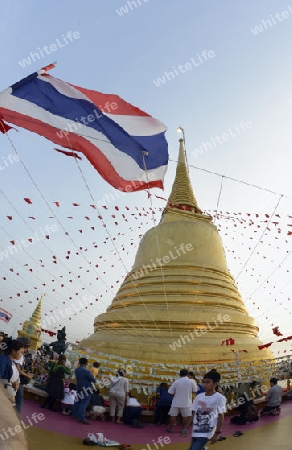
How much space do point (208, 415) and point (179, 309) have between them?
364 inches

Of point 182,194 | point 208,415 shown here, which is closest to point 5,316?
point 182,194

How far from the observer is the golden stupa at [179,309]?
11773 millimetres

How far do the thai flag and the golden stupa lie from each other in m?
3.33

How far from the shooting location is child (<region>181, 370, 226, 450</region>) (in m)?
4.25

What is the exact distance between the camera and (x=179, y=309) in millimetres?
13523

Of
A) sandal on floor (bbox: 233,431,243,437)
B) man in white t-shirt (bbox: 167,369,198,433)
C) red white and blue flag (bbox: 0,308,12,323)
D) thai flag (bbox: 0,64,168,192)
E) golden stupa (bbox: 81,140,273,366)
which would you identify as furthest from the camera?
red white and blue flag (bbox: 0,308,12,323)

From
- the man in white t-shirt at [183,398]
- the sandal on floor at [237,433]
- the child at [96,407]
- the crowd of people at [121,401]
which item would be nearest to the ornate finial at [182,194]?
the crowd of people at [121,401]

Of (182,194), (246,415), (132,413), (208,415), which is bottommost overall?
(246,415)

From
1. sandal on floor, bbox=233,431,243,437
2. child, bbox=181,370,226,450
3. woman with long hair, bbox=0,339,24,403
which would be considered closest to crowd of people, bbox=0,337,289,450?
sandal on floor, bbox=233,431,243,437

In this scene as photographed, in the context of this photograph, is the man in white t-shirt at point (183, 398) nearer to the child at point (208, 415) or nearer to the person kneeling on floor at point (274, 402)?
the person kneeling on floor at point (274, 402)

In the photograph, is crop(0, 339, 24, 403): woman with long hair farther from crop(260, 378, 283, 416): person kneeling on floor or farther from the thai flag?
crop(260, 378, 283, 416): person kneeling on floor

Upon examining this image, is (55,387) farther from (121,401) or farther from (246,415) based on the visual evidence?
(246,415)

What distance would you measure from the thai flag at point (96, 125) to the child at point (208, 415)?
5.57 m

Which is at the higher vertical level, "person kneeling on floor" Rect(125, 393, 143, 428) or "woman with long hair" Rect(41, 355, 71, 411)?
"woman with long hair" Rect(41, 355, 71, 411)
